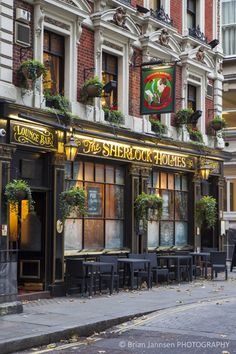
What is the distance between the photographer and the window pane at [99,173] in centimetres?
1766

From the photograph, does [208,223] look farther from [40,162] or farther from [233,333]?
[233,333]

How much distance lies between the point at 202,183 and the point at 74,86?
757cm

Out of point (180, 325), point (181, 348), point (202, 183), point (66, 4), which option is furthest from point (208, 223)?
point (181, 348)

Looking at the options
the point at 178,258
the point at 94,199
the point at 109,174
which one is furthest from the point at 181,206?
the point at 94,199

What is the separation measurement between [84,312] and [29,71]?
5551 mm

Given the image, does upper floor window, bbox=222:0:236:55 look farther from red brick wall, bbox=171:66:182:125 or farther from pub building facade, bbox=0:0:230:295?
red brick wall, bbox=171:66:182:125

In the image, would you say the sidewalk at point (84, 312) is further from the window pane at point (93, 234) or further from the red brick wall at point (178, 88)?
the red brick wall at point (178, 88)

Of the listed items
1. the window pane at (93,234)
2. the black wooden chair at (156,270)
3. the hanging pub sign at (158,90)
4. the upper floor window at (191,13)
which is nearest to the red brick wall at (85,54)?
the hanging pub sign at (158,90)

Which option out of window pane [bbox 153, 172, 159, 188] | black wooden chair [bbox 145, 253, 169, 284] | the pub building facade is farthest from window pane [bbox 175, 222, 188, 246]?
black wooden chair [bbox 145, 253, 169, 284]

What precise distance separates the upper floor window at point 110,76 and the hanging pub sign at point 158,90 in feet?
2.58

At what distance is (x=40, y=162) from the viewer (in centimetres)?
1573

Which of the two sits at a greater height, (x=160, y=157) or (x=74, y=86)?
(x=74, y=86)

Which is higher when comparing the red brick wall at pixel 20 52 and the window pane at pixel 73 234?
the red brick wall at pixel 20 52

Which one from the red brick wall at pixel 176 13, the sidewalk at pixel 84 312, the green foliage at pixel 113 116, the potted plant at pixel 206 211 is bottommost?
the sidewalk at pixel 84 312
